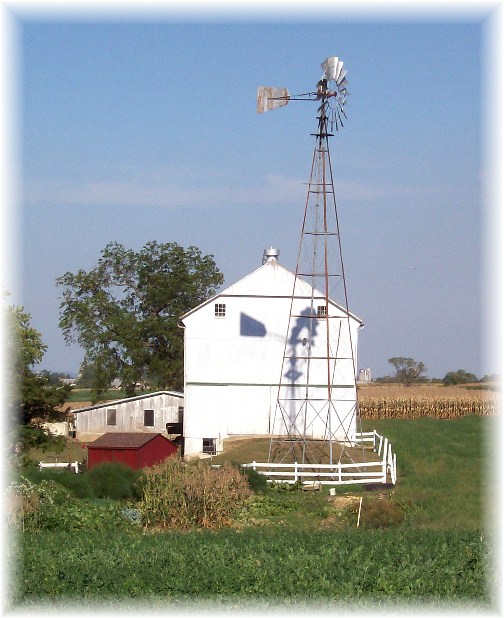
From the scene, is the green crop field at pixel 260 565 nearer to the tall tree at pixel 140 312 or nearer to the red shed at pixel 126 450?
the red shed at pixel 126 450

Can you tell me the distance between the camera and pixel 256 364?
33375 millimetres

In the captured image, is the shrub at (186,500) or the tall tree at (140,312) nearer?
the shrub at (186,500)

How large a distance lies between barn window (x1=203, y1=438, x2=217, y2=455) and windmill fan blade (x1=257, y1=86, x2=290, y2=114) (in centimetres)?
1222

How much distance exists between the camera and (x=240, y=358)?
33.4m

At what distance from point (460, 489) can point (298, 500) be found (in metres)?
4.30

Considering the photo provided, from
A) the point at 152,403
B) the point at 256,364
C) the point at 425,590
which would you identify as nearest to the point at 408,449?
the point at 256,364

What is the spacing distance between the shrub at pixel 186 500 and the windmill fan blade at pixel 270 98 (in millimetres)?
11123

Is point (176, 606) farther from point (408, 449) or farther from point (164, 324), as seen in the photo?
point (164, 324)

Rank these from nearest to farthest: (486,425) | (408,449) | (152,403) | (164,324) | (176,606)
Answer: (176,606) < (408,449) < (152,403) < (486,425) < (164,324)

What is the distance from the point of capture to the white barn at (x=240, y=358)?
109 ft

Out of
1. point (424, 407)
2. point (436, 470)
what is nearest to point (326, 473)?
point (436, 470)

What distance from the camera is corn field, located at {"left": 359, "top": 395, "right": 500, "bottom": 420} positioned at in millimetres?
52875

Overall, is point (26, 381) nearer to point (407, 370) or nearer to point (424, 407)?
point (424, 407)

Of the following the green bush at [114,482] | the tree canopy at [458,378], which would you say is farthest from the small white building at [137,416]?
the tree canopy at [458,378]
